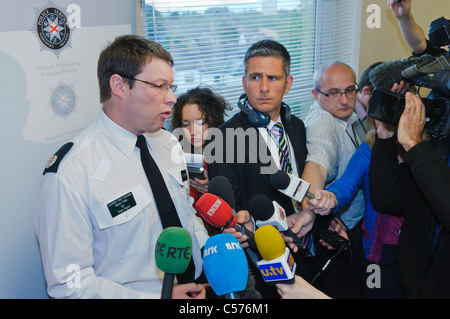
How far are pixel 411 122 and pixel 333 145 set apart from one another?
716 mm

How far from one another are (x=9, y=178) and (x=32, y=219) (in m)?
0.21

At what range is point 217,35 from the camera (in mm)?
3408

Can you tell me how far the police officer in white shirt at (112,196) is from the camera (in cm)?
137

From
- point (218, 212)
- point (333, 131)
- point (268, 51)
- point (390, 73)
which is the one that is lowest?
point (218, 212)

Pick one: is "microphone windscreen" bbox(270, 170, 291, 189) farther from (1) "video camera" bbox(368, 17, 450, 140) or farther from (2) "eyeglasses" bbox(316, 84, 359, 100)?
(2) "eyeglasses" bbox(316, 84, 359, 100)

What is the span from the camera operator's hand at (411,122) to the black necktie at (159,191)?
36.4 inches

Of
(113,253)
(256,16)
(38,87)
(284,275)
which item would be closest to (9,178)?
(38,87)

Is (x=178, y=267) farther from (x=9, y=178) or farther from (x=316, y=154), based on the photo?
(x=316, y=154)

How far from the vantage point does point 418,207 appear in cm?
168

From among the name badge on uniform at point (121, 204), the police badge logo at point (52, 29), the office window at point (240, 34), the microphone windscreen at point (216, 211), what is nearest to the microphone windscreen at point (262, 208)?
the microphone windscreen at point (216, 211)

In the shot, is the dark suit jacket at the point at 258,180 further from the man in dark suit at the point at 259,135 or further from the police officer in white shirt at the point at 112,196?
the police officer in white shirt at the point at 112,196

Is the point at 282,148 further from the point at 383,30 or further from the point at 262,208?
the point at 383,30

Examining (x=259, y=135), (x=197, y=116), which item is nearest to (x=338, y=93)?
(x=259, y=135)
